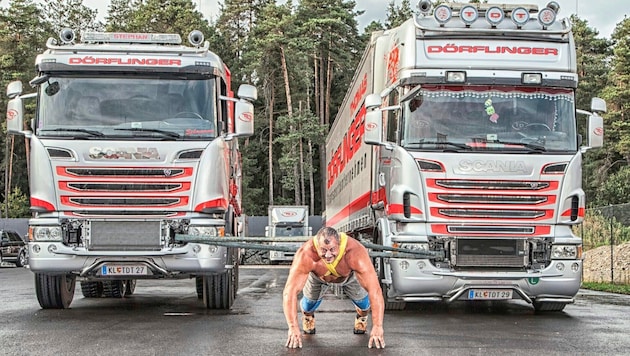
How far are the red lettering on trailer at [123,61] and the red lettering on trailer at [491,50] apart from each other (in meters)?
3.47

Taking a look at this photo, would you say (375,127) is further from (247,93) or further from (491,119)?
(247,93)

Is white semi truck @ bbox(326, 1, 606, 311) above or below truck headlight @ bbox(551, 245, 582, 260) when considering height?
above

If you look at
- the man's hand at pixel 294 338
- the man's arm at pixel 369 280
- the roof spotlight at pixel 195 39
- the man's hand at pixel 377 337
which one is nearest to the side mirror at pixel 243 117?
the roof spotlight at pixel 195 39

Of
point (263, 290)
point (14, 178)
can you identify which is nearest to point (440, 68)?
point (263, 290)

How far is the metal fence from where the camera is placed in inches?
898

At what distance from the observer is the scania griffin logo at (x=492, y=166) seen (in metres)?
11.4

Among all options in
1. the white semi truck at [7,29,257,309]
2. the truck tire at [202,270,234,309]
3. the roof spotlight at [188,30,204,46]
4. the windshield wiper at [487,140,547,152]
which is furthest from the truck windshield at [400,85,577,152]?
the truck tire at [202,270,234,309]

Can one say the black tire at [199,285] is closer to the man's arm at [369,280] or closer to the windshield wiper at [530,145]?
the windshield wiper at [530,145]

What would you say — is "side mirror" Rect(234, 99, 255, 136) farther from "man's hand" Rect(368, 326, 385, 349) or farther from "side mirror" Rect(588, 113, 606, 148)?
"side mirror" Rect(588, 113, 606, 148)

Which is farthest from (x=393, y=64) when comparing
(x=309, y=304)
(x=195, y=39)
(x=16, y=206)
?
(x=16, y=206)

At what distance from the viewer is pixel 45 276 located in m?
12.3

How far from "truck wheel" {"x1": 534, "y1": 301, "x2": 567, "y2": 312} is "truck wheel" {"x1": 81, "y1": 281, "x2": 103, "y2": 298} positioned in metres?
7.43

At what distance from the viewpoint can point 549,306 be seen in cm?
1267

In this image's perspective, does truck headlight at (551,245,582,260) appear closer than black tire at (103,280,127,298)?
Yes
